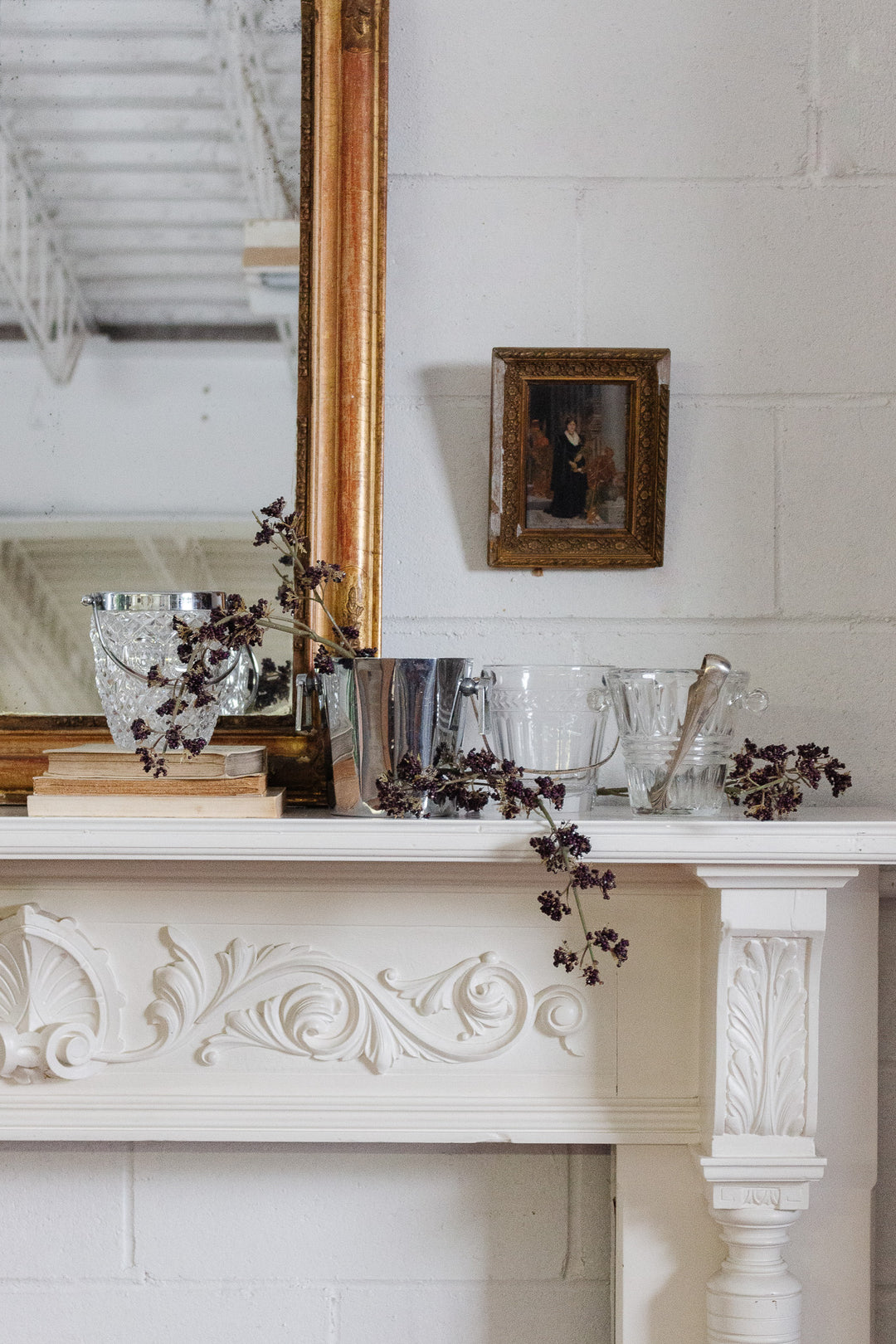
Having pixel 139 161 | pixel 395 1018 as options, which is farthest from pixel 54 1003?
pixel 139 161

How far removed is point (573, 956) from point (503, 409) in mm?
498

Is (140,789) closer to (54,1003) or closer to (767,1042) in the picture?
(54,1003)

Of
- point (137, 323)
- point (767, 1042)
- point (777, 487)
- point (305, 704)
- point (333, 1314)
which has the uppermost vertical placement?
point (137, 323)

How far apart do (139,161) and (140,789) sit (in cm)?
57

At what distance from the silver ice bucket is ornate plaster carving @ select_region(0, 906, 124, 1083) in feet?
0.88

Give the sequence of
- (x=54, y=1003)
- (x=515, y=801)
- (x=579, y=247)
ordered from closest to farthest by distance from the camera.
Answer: (x=515, y=801) < (x=54, y=1003) < (x=579, y=247)

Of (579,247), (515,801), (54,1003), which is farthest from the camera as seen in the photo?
(579,247)

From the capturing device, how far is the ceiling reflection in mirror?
3.10 feet

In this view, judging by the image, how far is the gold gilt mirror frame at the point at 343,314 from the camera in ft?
3.10

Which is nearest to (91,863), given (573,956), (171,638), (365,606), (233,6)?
(171,638)

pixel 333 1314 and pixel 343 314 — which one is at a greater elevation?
pixel 343 314

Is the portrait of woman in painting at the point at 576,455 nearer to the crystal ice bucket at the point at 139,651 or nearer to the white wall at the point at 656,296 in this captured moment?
the white wall at the point at 656,296

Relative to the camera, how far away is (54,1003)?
0.89m

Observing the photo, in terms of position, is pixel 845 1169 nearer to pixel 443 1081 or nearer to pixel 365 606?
pixel 443 1081
